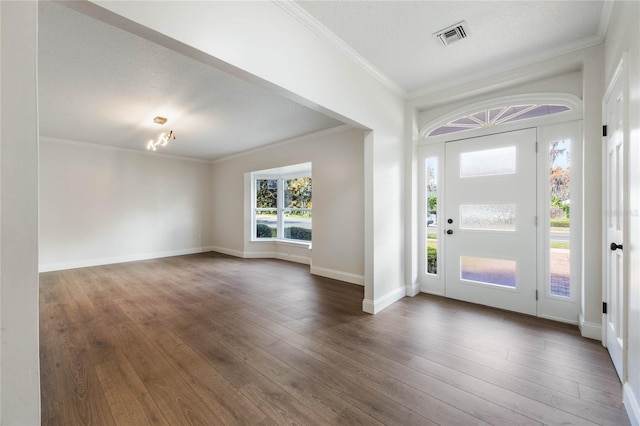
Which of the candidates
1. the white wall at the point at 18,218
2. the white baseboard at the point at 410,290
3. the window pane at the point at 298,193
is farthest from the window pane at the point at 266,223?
the white wall at the point at 18,218

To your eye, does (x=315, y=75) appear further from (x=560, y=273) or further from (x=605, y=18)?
(x=560, y=273)

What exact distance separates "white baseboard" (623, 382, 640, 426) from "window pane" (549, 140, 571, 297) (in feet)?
4.59

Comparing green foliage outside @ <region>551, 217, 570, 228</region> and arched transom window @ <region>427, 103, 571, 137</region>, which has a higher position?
arched transom window @ <region>427, 103, 571, 137</region>

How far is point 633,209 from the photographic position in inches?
62.3

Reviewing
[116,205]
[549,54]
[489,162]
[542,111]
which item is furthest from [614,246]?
[116,205]

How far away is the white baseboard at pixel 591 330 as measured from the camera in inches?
95.7

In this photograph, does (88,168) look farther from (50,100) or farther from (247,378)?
(247,378)

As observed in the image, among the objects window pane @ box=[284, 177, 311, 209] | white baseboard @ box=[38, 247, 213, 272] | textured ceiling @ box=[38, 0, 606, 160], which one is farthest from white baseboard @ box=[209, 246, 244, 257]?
textured ceiling @ box=[38, 0, 606, 160]

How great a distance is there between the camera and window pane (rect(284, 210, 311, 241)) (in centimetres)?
630

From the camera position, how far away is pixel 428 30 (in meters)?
2.34

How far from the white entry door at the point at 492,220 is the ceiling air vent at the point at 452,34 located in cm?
133

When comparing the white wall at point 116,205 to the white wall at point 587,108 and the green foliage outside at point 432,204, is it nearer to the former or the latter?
the green foliage outside at point 432,204

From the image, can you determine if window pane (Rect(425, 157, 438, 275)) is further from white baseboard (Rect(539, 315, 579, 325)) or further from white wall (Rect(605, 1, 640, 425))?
white wall (Rect(605, 1, 640, 425))

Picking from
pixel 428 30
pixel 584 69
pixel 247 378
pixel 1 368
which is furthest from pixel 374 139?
pixel 1 368
